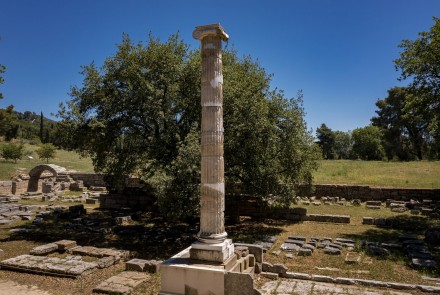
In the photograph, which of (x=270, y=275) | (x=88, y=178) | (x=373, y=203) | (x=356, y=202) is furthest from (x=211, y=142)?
(x=88, y=178)

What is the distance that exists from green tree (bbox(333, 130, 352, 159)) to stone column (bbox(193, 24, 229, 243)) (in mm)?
75078

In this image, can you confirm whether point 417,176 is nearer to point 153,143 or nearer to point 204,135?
point 153,143

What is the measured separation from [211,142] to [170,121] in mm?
8240

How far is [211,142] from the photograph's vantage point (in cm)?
932

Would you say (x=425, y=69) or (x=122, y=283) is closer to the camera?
(x=122, y=283)

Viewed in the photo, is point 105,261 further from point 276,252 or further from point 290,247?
point 290,247

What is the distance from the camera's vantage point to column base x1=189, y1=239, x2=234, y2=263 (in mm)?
8602

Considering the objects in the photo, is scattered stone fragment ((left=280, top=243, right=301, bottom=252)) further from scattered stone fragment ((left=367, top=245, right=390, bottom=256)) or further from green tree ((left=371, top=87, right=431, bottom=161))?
green tree ((left=371, top=87, right=431, bottom=161))

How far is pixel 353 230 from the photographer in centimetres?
1742

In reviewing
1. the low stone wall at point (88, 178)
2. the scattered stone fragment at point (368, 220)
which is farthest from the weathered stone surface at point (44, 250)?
the low stone wall at point (88, 178)

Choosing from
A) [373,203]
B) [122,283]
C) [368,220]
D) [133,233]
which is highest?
[373,203]

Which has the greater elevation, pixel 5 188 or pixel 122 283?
pixel 5 188

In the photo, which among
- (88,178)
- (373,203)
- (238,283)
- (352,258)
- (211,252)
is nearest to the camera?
(238,283)

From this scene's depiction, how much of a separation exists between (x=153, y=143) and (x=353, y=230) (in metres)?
10.8
